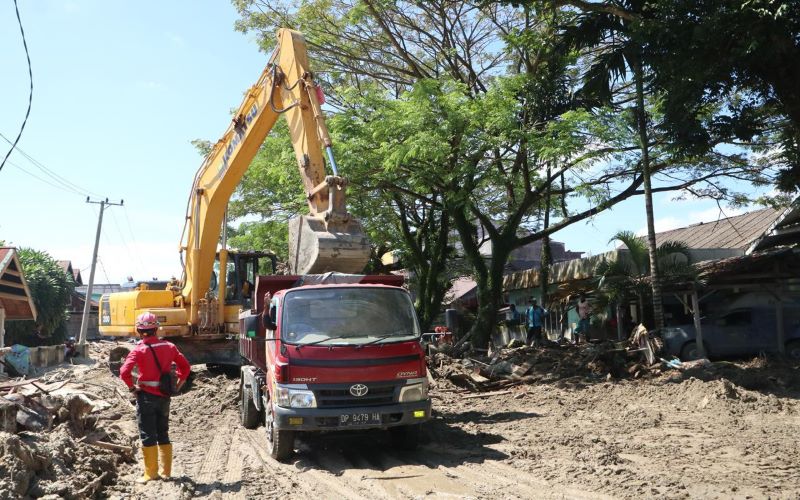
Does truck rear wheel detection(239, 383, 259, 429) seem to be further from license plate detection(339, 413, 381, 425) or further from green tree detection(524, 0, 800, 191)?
green tree detection(524, 0, 800, 191)

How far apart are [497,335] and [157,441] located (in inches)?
859

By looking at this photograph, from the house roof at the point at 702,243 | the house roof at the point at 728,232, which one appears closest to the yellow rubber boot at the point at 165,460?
the house roof at the point at 702,243

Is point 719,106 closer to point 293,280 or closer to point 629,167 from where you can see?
point 629,167

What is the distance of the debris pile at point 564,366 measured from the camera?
15.3m

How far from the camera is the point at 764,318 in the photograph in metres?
18.2

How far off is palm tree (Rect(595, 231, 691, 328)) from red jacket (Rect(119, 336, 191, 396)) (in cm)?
1306

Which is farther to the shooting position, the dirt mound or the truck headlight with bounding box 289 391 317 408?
the truck headlight with bounding box 289 391 317 408

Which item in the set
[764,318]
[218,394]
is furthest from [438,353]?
[764,318]

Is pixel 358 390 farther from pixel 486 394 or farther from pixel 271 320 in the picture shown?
pixel 486 394

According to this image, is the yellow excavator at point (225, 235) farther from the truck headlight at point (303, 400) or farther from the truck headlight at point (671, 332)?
the truck headlight at point (671, 332)

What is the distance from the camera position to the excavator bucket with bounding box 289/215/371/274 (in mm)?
9830

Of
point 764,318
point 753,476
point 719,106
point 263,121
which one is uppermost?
point 719,106

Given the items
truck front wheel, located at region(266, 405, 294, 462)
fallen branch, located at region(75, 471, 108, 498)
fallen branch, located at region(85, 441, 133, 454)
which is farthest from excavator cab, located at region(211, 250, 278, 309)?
fallen branch, located at region(75, 471, 108, 498)

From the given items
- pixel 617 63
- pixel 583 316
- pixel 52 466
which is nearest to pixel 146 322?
pixel 52 466
